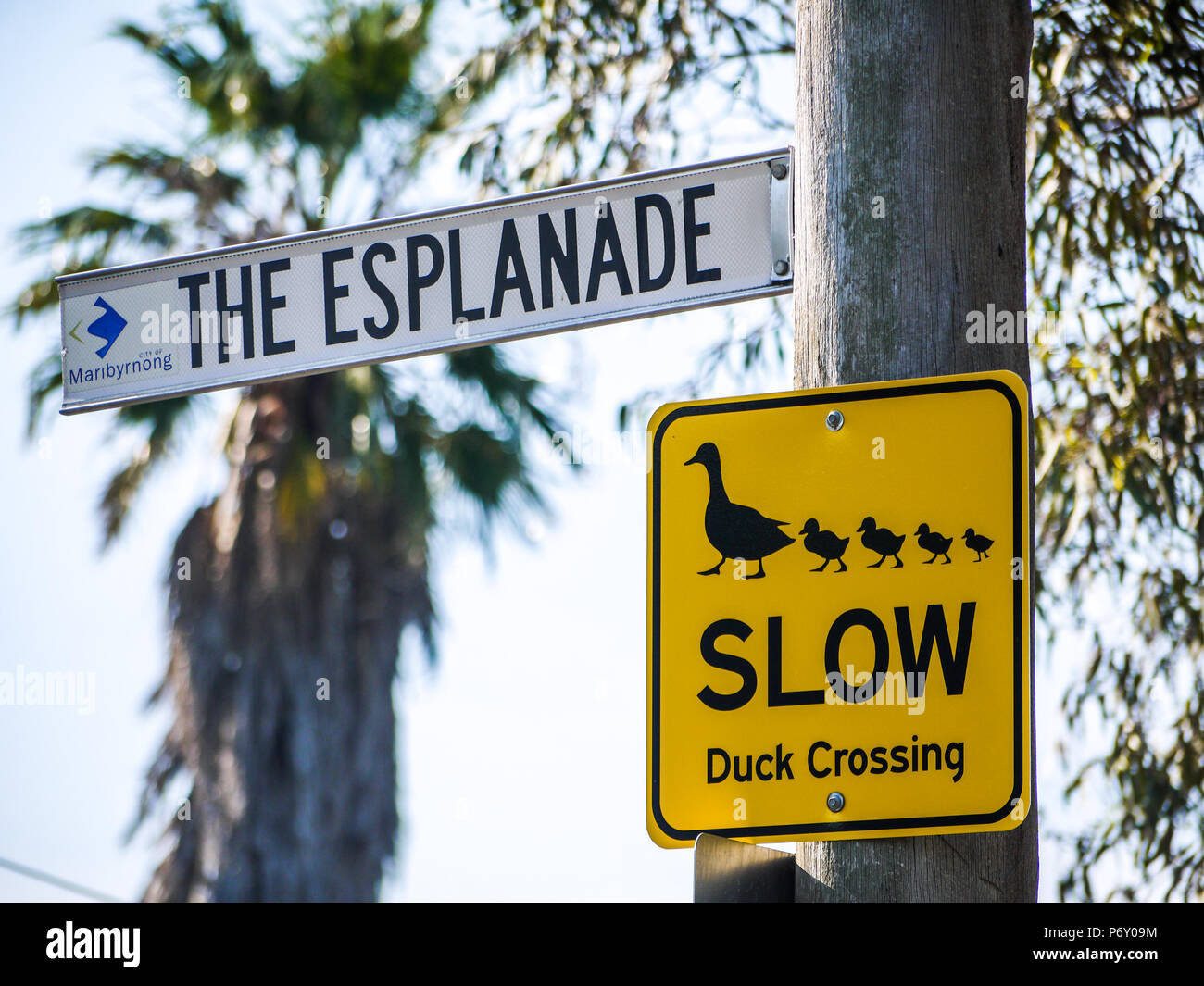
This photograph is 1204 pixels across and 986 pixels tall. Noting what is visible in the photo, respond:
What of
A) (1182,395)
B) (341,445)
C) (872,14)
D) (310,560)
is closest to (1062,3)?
(1182,395)

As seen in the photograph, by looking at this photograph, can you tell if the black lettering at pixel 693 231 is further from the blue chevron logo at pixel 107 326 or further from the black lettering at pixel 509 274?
the blue chevron logo at pixel 107 326

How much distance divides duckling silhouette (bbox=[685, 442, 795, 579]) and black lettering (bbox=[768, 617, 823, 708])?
0.08 metres

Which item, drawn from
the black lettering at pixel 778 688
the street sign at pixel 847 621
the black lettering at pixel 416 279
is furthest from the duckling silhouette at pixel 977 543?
the black lettering at pixel 416 279

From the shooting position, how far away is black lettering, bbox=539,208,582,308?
226 cm

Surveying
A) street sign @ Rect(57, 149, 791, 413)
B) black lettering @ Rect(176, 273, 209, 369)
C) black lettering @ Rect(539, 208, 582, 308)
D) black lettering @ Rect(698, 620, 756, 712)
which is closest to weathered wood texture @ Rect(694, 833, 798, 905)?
black lettering @ Rect(698, 620, 756, 712)

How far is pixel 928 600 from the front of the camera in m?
1.75

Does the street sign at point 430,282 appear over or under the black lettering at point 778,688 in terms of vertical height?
over

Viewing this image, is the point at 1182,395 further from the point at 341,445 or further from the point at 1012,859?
the point at 341,445

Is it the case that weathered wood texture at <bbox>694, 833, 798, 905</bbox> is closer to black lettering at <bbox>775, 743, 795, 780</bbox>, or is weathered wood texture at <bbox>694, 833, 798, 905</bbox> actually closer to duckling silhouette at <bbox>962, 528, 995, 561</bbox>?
black lettering at <bbox>775, 743, 795, 780</bbox>

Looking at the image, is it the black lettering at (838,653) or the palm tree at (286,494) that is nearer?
the black lettering at (838,653)

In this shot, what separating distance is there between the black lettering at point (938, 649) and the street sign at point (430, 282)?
0.61 m

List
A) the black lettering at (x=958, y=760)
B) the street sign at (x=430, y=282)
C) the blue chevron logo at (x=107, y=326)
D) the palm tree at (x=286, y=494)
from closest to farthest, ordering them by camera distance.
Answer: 1. the black lettering at (x=958, y=760)
2. the street sign at (x=430, y=282)
3. the blue chevron logo at (x=107, y=326)
4. the palm tree at (x=286, y=494)

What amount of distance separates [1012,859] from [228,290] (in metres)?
1.65

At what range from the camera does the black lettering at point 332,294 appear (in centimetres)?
241
